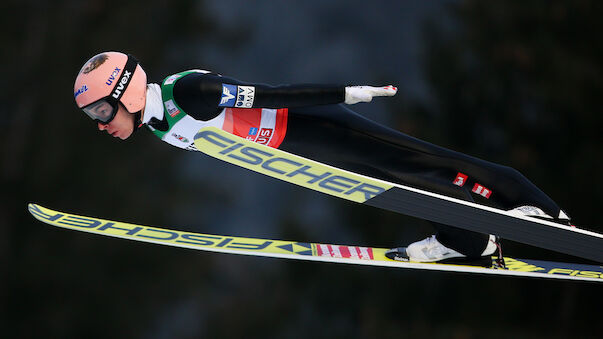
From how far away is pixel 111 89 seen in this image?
2387 mm

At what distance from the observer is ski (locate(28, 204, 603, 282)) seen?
278 centimetres

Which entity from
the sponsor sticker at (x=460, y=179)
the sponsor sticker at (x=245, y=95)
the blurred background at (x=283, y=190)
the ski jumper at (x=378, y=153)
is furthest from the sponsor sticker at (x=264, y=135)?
the blurred background at (x=283, y=190)

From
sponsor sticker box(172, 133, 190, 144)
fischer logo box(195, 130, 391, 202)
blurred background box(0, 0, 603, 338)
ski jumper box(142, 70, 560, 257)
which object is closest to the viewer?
fischer logo box(195, 130, 391, 202)

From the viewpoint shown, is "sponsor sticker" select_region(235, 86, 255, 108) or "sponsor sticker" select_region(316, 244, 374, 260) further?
"sponsor sticker" select_region(316, 244, 374, 260)

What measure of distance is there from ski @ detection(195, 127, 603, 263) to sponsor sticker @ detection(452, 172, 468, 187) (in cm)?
26

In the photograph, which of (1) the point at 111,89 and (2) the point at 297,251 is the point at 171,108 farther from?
(2) the point at 297,251

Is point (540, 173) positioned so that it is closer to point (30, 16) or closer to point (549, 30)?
point (549, 30)

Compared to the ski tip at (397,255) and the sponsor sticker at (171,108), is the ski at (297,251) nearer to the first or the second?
the ski tip at (397,255)

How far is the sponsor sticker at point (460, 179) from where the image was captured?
2.65m

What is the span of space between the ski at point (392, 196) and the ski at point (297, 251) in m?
0.30

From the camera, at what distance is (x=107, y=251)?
608 cm

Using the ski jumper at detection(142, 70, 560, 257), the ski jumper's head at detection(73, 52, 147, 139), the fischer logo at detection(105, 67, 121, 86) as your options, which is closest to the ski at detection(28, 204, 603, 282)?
the ski jumper at detection(142, 70, 560, 257)

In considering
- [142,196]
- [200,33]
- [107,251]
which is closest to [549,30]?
[200,33]

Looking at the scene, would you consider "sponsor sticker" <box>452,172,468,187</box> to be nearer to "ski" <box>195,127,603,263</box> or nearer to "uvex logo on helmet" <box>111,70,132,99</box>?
"ski" <box>195,127,603,263</box>
